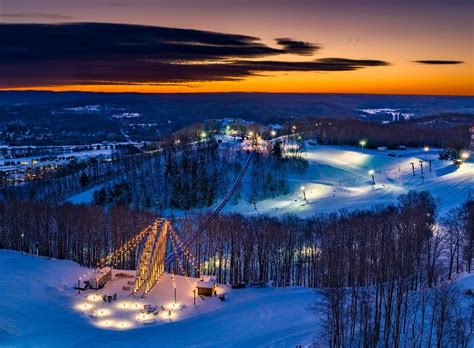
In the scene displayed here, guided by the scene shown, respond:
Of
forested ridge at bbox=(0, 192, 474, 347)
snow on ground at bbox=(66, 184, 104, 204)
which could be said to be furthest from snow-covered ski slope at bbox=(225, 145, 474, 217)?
snow on ground at bbox=(66, 184, 104, 204)

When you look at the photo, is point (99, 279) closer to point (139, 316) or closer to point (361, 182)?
point (139, 316)

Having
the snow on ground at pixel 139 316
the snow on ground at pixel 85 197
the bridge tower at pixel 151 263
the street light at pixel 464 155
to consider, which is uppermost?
the street light at pixel 464 155

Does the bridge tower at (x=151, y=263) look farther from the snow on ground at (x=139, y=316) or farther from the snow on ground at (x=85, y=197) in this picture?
the snow on ground at (x=85, y=197)

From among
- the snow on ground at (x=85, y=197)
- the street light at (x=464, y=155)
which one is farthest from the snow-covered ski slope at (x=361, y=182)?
the snow on ground at (x=85, y=197)

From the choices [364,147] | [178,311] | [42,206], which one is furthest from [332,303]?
[364,147]

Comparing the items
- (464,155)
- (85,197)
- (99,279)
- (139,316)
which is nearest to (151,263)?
(99,279)

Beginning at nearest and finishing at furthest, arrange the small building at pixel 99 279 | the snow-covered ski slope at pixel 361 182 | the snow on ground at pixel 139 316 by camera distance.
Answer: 1. the snow on ground at pixel 139 316
2. the small building at pixel 99 279
3. the snow-covered ski slope at pixel 361 182

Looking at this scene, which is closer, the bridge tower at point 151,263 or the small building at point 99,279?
the bridge tower at point 151,263
